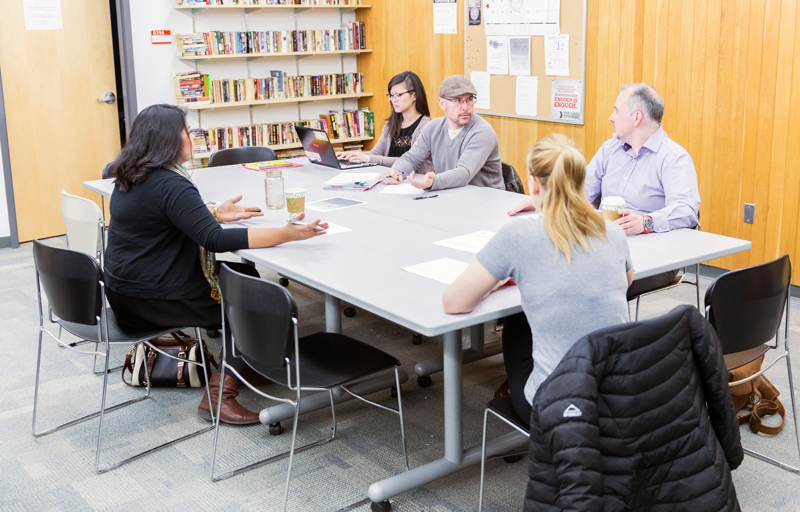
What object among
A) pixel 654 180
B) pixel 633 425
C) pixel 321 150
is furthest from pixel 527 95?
pixel 633 425

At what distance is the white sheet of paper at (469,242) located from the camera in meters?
2.65

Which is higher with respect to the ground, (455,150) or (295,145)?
(455,150)

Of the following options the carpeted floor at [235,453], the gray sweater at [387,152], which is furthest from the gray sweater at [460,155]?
the carpeted floor at [235,453]

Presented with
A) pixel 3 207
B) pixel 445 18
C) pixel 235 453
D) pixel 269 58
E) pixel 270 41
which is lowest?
pixel 235 453

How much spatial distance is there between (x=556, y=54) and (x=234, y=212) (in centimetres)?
304

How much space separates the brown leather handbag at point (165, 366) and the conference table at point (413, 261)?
521mm

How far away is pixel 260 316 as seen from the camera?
225 cm

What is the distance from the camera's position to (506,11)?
5.59 metres

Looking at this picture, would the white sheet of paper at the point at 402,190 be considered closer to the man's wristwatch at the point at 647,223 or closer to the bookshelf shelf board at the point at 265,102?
the man's wristwatch at the point at 647,223

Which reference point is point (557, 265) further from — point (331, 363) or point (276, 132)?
point (276, 132)

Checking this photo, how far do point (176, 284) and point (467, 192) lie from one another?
145 cm

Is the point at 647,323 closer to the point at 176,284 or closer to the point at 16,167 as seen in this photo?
the point at 176,284

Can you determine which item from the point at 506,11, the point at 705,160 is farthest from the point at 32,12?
the point at 705,160

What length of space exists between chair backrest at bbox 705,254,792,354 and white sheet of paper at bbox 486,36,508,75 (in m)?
3.67
